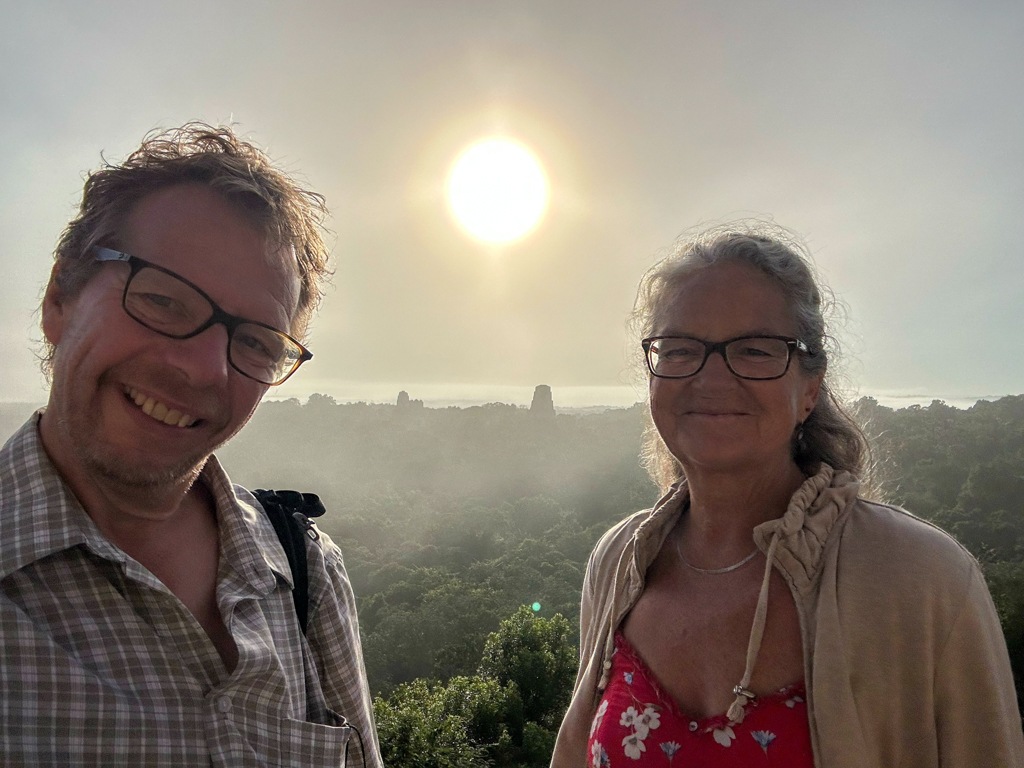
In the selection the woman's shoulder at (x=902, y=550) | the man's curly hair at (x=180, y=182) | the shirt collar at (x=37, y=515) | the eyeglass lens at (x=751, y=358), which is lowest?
the woman's shoulder at (x=902, y=550)

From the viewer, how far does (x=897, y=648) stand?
1602 millimetres

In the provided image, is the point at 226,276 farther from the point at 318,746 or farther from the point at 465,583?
the point at 465,583

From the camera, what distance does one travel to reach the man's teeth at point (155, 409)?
146 cm

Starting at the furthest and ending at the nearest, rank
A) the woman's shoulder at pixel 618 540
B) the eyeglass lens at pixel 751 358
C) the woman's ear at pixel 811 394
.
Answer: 1. the woman's shoulder at pixel 618 540
2. the woman's ear at pixel 811 394
3. the eyeglass lens at pixel 751 358

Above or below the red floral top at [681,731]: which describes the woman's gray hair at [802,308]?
above

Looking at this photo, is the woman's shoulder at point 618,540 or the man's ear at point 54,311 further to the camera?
the woman's shoulder at point 618,540

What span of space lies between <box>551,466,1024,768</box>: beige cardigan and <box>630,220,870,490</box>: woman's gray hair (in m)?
0.35

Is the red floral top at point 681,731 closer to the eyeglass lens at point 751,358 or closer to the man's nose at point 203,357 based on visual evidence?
the eyeglass lens at point 751,358

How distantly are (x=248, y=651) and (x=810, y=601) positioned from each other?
1605 millimetres

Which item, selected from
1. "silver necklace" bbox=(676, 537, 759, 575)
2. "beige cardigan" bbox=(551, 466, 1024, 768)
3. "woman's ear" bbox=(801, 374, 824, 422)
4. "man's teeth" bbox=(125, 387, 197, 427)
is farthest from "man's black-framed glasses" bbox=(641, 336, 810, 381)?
"man's teeth" bbox=(125, 387, 197, 427)

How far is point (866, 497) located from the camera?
2.17 m

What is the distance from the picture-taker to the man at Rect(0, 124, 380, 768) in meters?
1.25

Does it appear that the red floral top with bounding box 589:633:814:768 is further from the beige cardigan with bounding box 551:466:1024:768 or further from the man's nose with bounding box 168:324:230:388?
the man's nose with bounding box 168:324:230:388

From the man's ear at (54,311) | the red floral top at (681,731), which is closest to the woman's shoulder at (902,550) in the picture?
the red floral top at (681,731)
